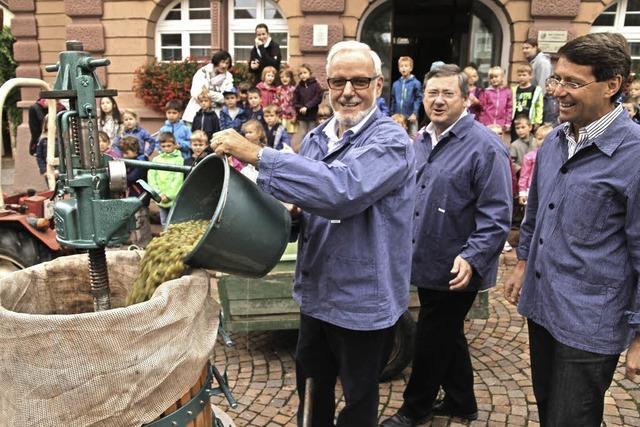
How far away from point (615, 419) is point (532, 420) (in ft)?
1.55

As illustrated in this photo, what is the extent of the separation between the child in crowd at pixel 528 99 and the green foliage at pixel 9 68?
13.9 meters

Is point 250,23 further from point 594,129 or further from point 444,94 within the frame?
point 594,129

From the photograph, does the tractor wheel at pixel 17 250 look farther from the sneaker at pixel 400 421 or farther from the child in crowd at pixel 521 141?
the child in crowd at pixel 521 141

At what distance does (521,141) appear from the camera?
7.37m

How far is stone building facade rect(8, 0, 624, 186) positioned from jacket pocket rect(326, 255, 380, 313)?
24.4 ft

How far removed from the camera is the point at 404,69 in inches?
325

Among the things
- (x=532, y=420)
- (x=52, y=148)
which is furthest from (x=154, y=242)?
(x=52, y=148)

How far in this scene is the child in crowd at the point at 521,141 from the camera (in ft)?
23.9

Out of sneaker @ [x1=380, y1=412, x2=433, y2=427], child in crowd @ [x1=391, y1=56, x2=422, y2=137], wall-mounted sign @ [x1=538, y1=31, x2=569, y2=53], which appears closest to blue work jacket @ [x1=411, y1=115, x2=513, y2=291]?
sneaker @ [x1=380, y1=412, x2=433, y2=427]

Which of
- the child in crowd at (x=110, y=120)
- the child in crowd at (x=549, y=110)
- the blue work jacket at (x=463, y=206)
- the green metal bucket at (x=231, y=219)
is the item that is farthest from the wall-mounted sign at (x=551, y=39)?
the green metal bucket at (x=231, y=219)

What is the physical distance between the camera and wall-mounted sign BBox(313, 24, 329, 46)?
898cm

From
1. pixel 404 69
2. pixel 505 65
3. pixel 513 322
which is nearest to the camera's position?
pixel 513 322

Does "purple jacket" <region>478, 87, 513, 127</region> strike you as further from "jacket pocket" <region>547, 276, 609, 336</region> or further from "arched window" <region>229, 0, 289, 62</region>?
"jacket pocket" <region>547, 276, 609, 336</region>

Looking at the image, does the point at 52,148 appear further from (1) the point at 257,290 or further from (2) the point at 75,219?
(2) the point at 75,219
